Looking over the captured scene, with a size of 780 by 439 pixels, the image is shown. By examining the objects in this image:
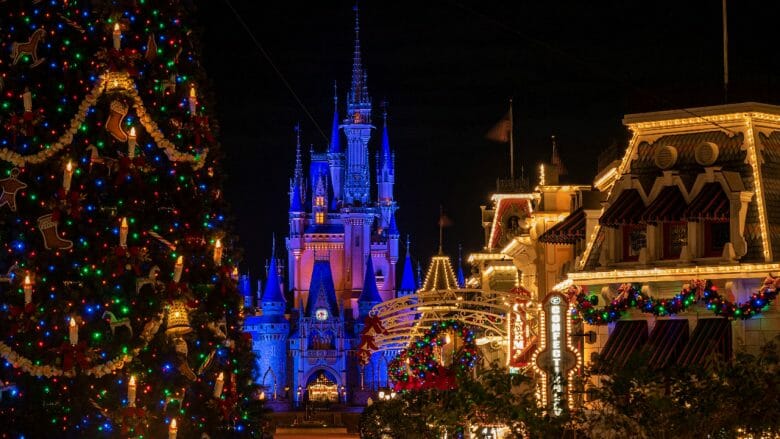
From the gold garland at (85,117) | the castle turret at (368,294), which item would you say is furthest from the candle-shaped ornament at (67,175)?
the castle turret at (368,294)

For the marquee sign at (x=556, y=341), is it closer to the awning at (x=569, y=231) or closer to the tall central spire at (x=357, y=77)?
the awning at (x=569, y=231)

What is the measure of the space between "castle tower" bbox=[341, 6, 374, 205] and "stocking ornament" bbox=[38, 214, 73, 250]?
12735 cm

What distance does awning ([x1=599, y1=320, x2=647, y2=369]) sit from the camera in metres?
29.3

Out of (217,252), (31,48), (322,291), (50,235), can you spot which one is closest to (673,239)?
(217,252)

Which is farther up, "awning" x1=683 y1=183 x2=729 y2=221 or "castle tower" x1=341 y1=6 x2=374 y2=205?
"castle tower" x1=341 y1=6 x2=374 y2=205

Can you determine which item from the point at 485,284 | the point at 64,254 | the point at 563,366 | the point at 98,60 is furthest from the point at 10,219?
the point at 485,284

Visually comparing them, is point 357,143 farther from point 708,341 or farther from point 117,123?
point 117,123

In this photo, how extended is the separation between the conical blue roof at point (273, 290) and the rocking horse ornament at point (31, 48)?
390ft

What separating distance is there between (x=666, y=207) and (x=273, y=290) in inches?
4302

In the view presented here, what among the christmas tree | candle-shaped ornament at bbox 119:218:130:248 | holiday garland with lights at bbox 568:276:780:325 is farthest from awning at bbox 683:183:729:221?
candle-shaped ornament at bbox 119:218:130:248

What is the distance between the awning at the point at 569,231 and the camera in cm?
3314

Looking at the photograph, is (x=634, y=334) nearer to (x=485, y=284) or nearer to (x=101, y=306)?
(x=101, y=306)

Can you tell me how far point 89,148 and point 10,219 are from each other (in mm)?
1168

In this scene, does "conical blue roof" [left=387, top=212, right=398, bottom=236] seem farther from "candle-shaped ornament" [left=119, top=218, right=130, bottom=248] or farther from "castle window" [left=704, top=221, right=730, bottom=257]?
"candle-shaped ornament" [left=119, top=218, right=130, bottom=248]
